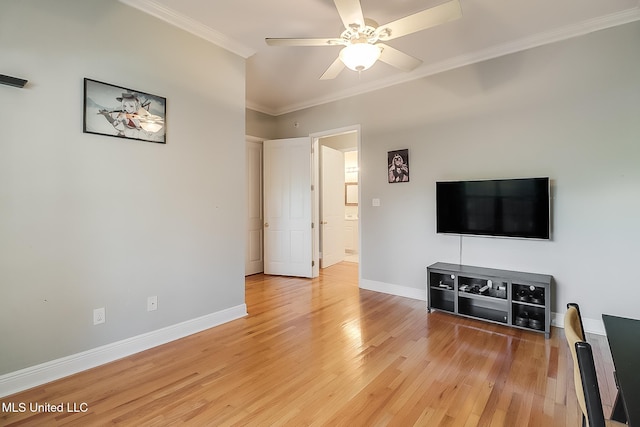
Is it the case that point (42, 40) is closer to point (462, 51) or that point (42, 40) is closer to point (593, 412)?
point (593, 412)

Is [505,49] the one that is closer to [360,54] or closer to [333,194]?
[360,54]

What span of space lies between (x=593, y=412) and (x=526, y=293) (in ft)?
8.18

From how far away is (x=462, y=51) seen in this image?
10.8 feet

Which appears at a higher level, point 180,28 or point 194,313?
point 180,28

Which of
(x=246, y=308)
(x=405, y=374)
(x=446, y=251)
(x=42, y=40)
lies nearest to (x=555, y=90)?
(x=446, y=251)

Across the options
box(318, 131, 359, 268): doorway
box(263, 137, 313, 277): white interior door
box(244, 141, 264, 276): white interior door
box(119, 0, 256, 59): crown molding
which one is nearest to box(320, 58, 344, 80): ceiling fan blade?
box(119, 0, 256, 59): crown molding

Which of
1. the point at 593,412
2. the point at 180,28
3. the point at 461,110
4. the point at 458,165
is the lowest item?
the point at 593,412

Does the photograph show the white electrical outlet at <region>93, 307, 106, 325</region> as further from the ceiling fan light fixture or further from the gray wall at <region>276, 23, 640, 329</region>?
→ the gray wall at <region>276, 23, 640, 329</region>

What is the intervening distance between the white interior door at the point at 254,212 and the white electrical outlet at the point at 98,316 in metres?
2.88

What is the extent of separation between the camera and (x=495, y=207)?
3223 mm

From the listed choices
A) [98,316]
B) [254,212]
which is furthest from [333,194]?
[98,316]

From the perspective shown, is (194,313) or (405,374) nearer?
(405,374)

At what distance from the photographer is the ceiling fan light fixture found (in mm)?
2150

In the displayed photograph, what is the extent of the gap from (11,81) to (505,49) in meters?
4.16
